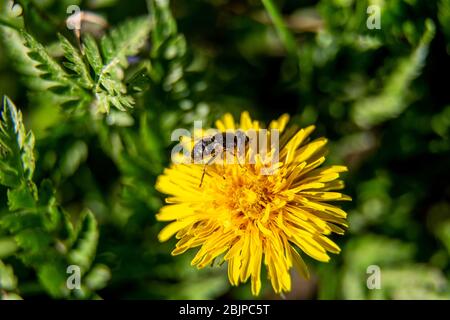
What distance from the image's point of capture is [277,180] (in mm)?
2277

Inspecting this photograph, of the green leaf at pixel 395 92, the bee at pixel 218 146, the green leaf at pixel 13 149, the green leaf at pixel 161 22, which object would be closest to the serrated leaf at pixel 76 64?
the green leaf at pixel 13 149

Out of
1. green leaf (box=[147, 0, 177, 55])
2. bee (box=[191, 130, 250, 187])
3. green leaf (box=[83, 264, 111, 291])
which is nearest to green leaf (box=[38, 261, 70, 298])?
green leaf (box=[83, 264, 111, 291])

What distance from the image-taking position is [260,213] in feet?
7.45

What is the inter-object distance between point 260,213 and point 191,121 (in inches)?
30.8

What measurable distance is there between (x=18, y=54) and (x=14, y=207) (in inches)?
30.0

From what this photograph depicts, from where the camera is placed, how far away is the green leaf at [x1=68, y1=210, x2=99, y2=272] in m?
2.51

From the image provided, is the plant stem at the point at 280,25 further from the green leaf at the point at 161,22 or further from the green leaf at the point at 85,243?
the green leaf at the point at 85,243

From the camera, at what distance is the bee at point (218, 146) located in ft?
7.80

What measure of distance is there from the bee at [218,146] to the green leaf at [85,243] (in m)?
0.58

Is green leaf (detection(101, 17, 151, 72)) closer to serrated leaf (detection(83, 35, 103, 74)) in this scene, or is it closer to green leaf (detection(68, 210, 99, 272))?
serrated leaf (detection(83, 35, 103, 74))

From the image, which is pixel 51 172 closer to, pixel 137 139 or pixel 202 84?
pixel 137 139

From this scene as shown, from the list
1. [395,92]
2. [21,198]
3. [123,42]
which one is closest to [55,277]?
[21,198]

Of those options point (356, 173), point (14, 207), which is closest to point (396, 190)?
point (356, 173)

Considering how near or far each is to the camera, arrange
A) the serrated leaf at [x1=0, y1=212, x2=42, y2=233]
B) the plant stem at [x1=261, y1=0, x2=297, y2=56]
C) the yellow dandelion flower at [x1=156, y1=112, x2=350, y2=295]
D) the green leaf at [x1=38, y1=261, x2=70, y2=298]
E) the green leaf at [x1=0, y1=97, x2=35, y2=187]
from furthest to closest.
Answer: the plant stem at [x1=261, y1=0, x2=297, y2=56]
the green leaf at [x1=38, y1=261, x2=70, y2=298]
the serrated leaf at [x1=0, y1=212, x2=42, y2=233]
the green leaf at [x1=0, y1=97, x2=35, y2=187]
the yellow dandelion flower at [x1=156, y1=112, x2=350, y2=295]
